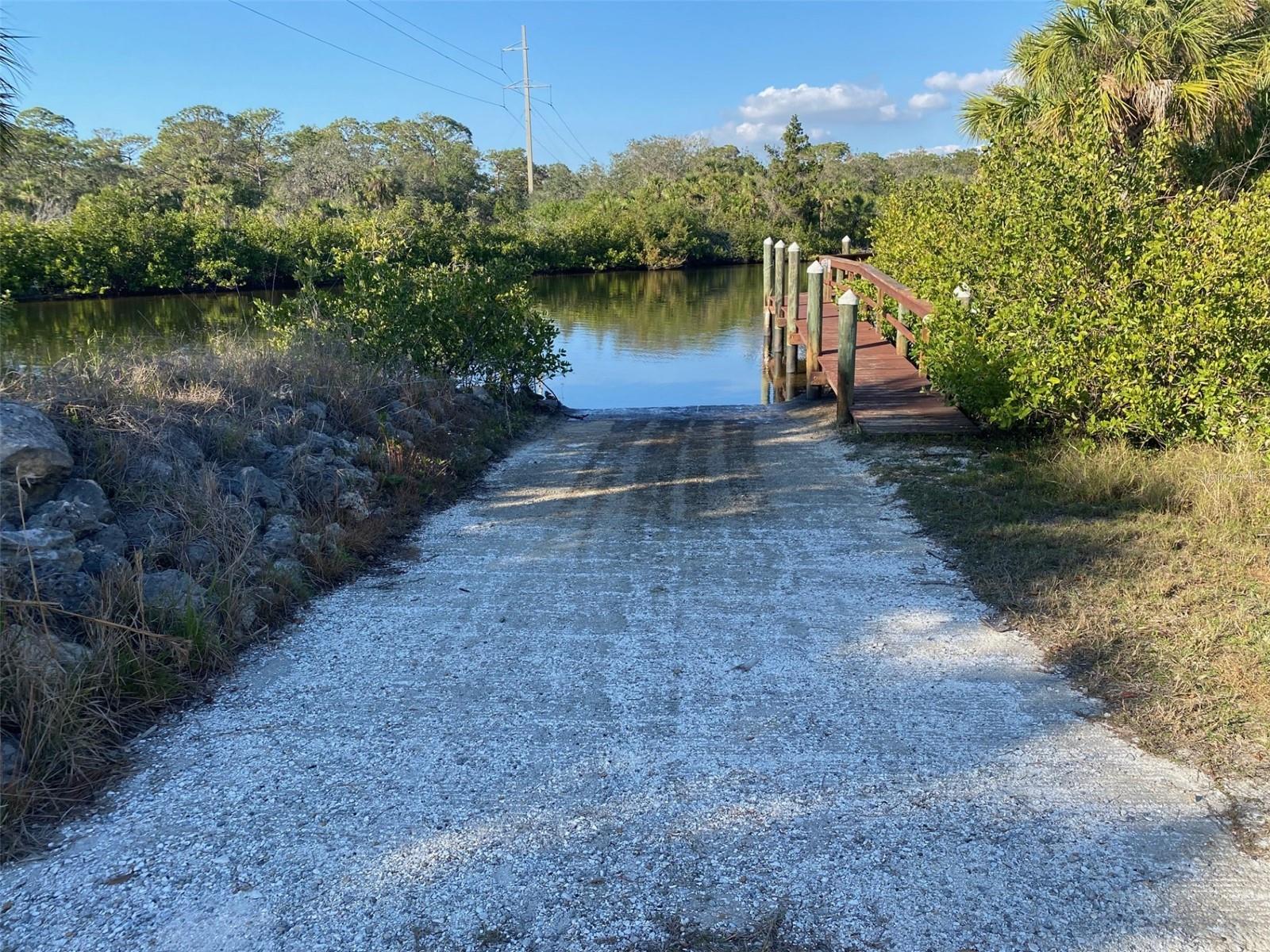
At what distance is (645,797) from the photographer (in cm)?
301

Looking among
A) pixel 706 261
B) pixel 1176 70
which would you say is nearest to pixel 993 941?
pixel 1176 70

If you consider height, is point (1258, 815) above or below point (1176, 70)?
below

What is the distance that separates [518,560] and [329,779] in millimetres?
2426

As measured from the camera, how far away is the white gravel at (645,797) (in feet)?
8.13

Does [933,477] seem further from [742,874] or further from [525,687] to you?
[742,874]

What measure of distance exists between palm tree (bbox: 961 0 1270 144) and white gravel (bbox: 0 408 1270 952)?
1092cm

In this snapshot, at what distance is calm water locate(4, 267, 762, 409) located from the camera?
17.2 metres

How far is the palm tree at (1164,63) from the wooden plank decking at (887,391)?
11.6 feet

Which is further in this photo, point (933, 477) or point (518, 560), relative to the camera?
point (933, 477)

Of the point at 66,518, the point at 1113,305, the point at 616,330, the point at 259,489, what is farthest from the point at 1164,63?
the point at 616,330

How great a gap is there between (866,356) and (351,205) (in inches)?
1452

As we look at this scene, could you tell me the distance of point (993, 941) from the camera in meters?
2.36

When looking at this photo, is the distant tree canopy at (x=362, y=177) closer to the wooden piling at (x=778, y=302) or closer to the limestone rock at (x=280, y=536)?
the wooden piling at (x=778, y=302)

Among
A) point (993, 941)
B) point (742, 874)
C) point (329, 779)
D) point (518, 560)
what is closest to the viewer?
point (993, 941)
